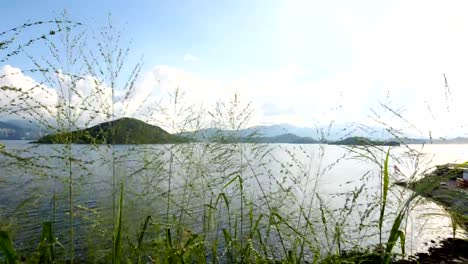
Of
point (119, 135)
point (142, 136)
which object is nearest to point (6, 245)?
point (119, 135)

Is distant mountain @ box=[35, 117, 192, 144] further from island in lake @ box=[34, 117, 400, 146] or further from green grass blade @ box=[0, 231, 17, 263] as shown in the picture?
green grass blade @ box=[0, 231, 17, 263]

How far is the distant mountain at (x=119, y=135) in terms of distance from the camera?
311 centimetres

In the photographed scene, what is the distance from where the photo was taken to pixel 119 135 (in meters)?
3.79

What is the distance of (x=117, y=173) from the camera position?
3818mm

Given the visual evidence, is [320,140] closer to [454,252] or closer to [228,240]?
[228,240]

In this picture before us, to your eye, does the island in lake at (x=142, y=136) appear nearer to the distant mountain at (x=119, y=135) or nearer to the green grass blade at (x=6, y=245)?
the distant mountain at (x=119, y=135)

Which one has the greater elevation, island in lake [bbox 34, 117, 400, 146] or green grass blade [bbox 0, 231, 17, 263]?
island in lake [bbox 34, 117, 400, 146]

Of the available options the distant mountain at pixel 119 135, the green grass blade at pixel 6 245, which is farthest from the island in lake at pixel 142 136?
the green grass blade at pixel 6 245

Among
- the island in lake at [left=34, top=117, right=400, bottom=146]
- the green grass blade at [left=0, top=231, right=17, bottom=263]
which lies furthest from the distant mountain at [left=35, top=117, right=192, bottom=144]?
the green grass blade at [left=0, top=231, right=17, bottom=263]

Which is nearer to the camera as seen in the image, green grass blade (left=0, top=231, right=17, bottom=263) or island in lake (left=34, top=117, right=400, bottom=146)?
green grass blade (left=0, top=231, right=17, bottom=263)

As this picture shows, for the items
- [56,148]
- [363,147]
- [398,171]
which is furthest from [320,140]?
[56,148]

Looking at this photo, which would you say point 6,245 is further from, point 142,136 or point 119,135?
point 142,136

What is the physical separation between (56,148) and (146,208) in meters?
1.31

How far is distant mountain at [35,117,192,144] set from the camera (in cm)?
311
